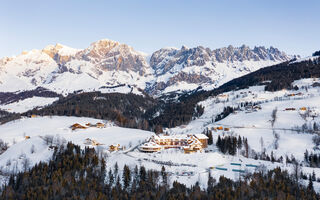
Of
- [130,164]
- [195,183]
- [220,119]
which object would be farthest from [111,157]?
[220,119]

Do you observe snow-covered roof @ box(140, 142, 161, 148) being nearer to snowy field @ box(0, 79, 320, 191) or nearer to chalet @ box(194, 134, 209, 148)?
snowy field @ box(0, 79, 320, 191)

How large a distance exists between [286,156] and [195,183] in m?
50.0

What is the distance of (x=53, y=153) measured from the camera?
8412cm

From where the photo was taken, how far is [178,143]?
10288cm

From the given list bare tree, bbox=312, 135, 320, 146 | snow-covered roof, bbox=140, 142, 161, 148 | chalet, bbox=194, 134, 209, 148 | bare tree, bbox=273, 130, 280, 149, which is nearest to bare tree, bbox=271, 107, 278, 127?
bare tree, bbox=273, 130, 280, 149

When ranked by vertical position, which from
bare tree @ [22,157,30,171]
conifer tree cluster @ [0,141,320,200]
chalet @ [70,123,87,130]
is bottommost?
conifer tree cluster @ [0,141,320,200]

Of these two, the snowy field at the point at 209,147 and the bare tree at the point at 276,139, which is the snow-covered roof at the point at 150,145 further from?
the bare tree at the point at 276,139

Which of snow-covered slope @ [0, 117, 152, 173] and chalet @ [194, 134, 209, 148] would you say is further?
chalet @ [194, 134, 209, 148]

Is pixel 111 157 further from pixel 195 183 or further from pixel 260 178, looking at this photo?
pixel 260 178

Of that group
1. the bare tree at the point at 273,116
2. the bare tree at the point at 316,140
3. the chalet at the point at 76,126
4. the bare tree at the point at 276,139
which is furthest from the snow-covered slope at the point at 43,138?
the bare tree at the point at 316,140

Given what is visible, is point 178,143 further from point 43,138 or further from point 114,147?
point 43,138

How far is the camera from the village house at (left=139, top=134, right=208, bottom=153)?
92.9 meters

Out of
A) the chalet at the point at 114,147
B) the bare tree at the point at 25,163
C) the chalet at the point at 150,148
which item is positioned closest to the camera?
the bare tree at the point at 25,163

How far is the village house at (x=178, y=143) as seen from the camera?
9288 cm
